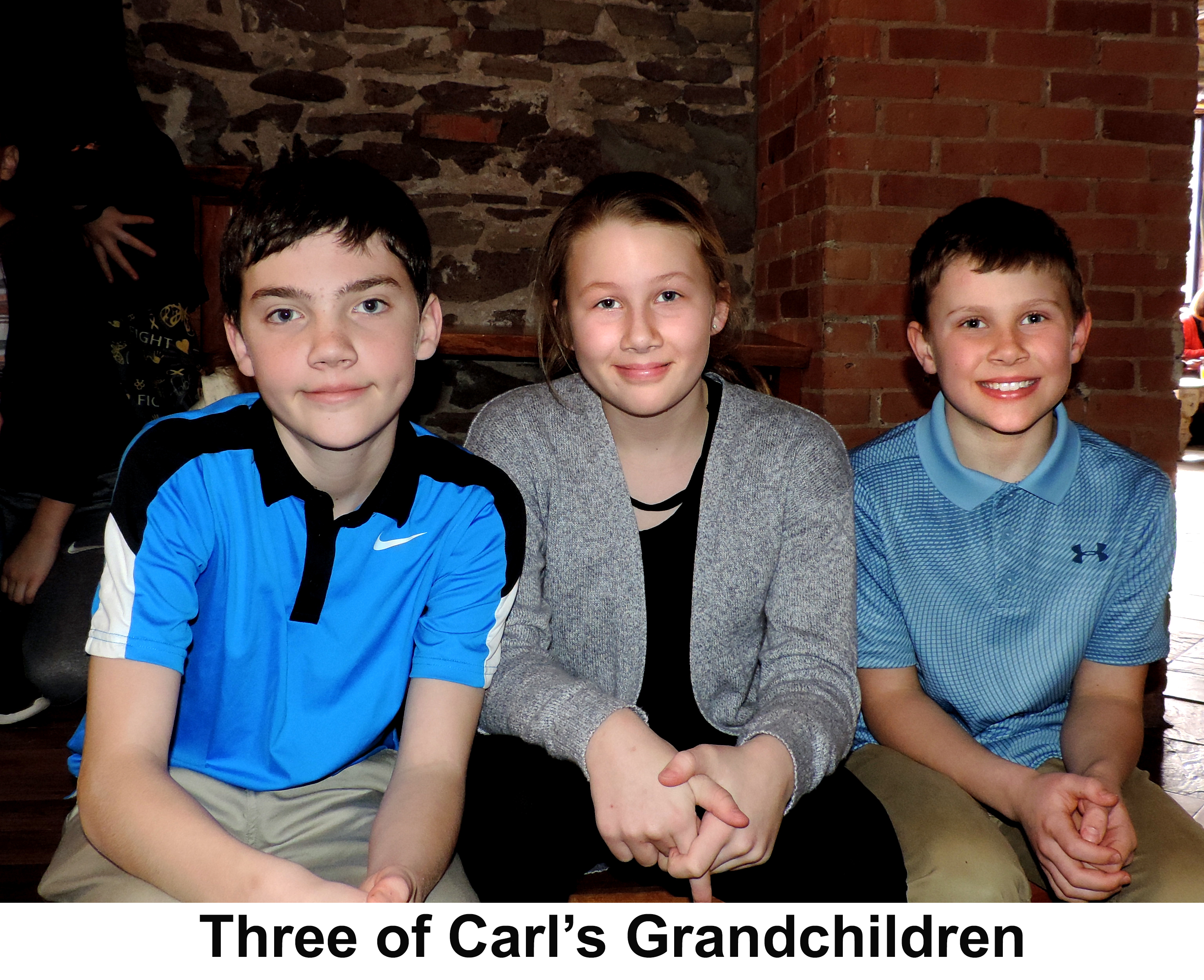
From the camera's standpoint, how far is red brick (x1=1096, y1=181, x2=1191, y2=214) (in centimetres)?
230

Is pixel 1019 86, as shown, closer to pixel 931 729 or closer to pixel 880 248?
pixel 880 248

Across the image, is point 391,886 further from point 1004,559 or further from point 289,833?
point 1004,559

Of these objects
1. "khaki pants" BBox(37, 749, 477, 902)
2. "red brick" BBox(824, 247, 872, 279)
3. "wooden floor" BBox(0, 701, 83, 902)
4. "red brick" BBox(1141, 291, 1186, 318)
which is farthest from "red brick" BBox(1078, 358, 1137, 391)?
"wooden floor" BBox(0, 701, 83, 902)

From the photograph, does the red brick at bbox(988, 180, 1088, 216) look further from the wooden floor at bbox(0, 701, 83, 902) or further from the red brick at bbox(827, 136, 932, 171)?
the wooden floor at bbox(0, 701, 83, 902)

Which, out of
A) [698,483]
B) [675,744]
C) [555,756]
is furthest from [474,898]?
[698,483]

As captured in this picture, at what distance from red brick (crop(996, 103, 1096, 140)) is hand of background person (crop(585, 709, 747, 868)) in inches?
73.0

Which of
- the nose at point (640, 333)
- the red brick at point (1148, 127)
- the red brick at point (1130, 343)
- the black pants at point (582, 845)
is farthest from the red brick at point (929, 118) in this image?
the black pants at point (582, 845)

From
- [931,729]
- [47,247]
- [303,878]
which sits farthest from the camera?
[47,247]

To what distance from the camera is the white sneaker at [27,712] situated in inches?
77.9

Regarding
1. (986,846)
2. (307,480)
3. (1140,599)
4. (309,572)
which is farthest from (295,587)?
(1140,599)

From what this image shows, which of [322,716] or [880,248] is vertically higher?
[880,248]

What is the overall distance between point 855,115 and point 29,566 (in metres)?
2.06
